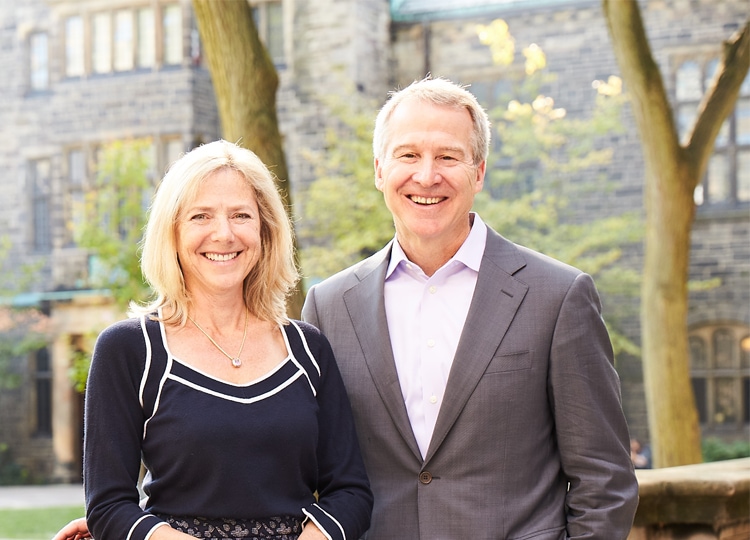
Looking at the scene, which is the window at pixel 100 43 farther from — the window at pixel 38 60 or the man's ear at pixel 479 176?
the man's ear at pixel 479 176

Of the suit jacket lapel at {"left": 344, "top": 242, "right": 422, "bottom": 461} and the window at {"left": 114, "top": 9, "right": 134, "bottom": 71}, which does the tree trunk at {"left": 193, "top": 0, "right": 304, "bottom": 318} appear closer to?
the suit jacket lapel at {"left": 344, "top": 242, "right": 422, "bottom": 461}

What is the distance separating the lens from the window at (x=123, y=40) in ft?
65.6

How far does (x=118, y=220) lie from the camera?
55.8 feet

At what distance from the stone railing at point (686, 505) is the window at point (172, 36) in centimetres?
1678

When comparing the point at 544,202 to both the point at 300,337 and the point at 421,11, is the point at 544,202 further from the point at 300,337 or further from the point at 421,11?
the point at 300,337

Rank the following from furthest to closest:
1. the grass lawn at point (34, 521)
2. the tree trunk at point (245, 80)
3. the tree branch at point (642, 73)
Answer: the grass lawn at point (34, 521)
the tree branch at point (642, 73)
the tree trunk at point (245, 80)

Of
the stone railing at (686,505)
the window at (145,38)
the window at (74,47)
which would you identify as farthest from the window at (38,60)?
the stone railing at (686,505)

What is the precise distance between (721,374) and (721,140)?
3817 mm

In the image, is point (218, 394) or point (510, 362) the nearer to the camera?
point (218, 394)

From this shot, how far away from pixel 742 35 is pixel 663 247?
1.67 metres

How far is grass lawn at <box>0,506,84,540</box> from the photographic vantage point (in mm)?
13617

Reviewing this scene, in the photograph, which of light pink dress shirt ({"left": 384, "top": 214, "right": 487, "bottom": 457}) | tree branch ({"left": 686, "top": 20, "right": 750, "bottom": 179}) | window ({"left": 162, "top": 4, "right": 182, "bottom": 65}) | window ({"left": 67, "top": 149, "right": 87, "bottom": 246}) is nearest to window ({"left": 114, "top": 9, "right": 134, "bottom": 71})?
Answer: window ({"left": 162, "top": 4, "right": 182, "bottom": 65})

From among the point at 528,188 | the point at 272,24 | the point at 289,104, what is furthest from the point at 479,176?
the point at 272,24

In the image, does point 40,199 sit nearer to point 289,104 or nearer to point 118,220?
point 118,220
